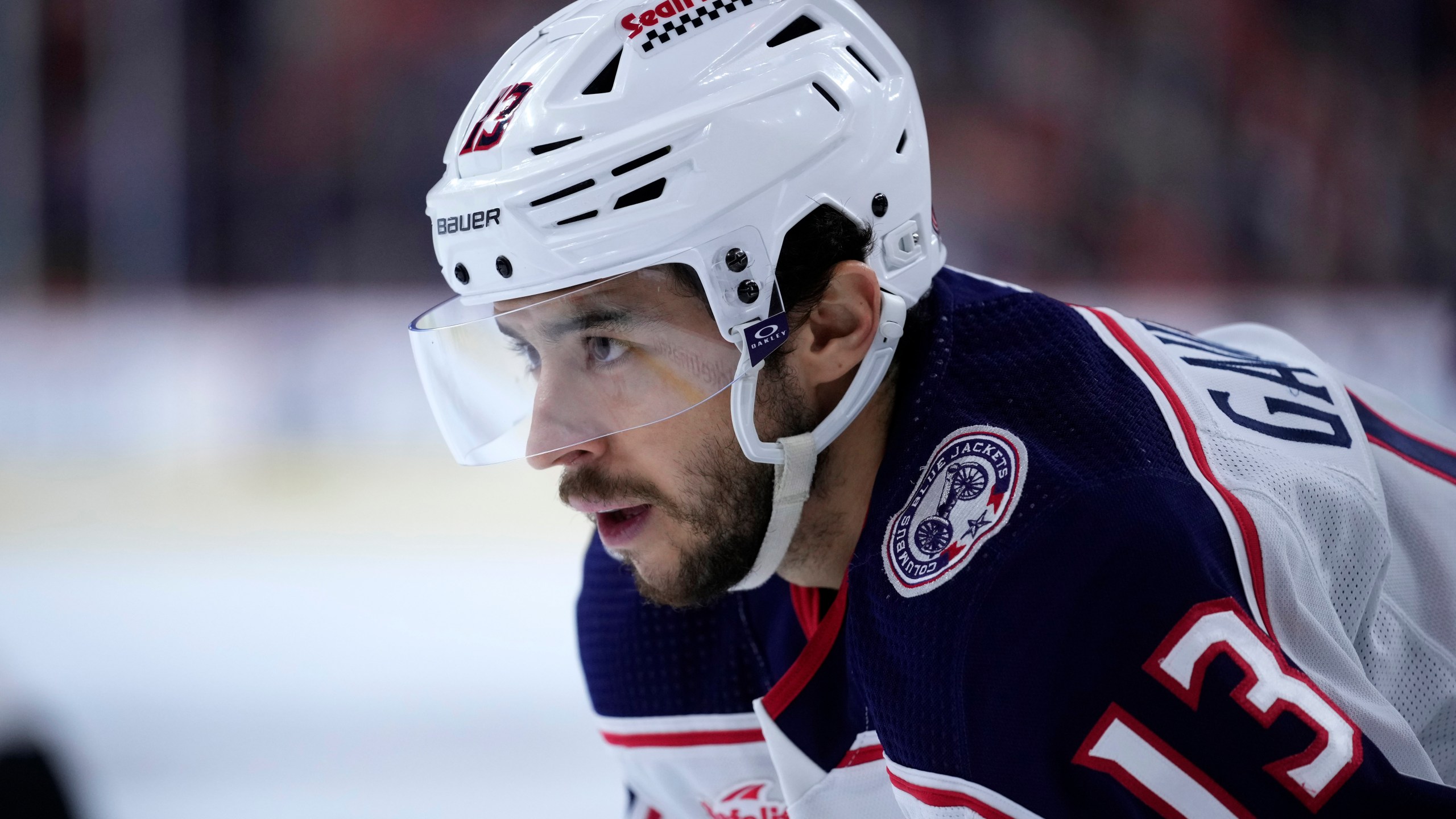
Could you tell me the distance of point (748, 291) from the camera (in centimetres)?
141

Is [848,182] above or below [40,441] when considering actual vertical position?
above

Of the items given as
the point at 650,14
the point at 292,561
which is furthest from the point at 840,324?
the point at 292,561

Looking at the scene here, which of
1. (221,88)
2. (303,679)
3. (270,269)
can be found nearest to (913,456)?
(303,679)

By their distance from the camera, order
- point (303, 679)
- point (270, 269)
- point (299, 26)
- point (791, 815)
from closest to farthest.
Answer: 1. point (791, 815)
2. point (303, 679)
3. point (270, 269)
4. point (299, 26)

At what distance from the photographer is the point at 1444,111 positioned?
744 cm

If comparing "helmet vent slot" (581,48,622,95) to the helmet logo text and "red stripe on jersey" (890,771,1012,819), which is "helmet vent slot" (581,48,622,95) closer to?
the helmet logo text

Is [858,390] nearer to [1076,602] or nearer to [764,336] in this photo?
[764,336]

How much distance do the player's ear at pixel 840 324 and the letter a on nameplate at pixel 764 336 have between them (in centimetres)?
6

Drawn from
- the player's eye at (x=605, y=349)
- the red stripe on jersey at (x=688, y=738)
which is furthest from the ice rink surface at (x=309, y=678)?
the player's eye at (x=605, y=349)

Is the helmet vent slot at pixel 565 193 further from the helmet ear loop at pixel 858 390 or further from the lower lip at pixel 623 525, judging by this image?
the lower lip at pixel 623 525

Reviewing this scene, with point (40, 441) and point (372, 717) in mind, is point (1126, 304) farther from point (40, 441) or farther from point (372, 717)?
point (40, 441)

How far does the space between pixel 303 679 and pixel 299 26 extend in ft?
16.2

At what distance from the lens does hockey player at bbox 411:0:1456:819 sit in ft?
3.75

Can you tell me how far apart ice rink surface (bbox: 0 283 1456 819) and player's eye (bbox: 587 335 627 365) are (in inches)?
28.4
